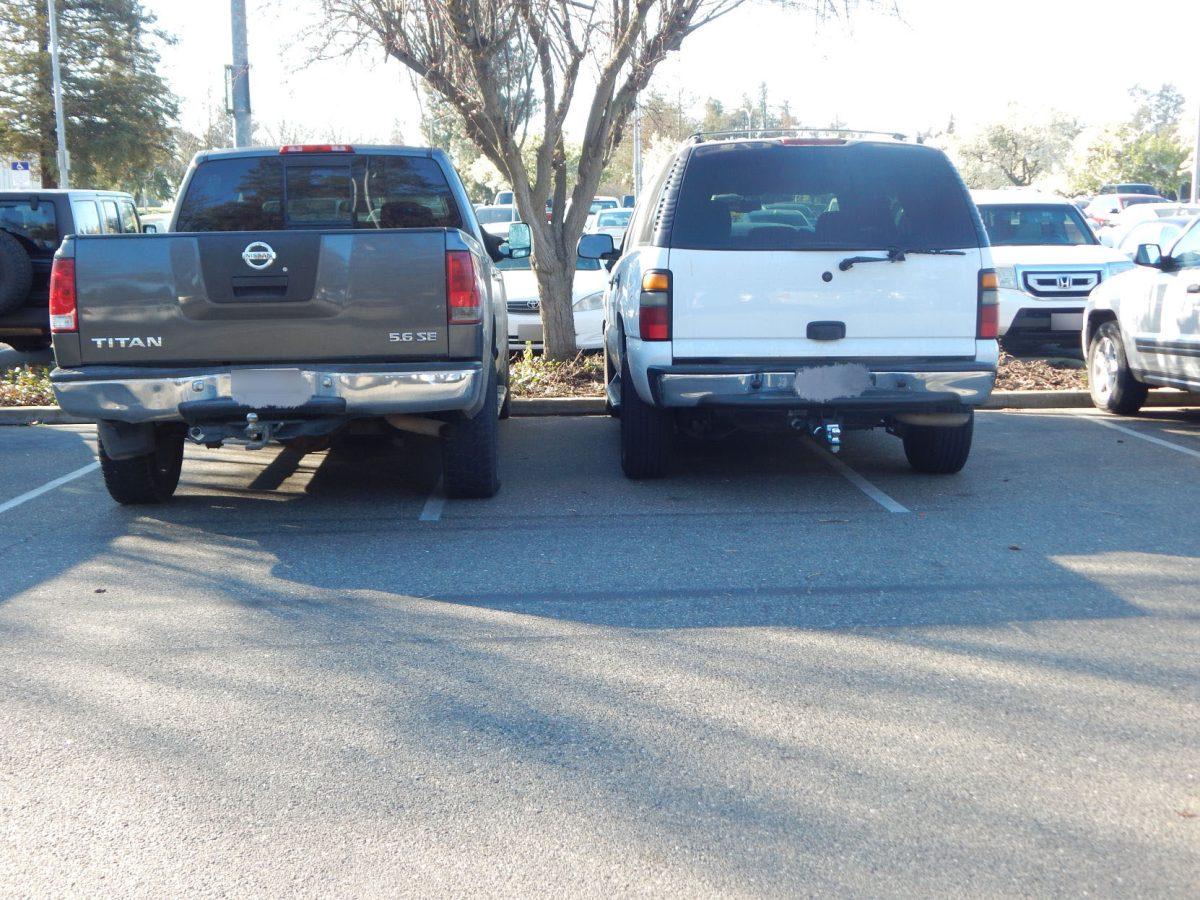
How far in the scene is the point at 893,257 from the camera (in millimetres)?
6922

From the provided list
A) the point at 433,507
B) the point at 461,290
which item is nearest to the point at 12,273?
the point at 433,507

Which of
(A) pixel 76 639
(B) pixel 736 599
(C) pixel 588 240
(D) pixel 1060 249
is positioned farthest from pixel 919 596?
(D) pixel 1060 249

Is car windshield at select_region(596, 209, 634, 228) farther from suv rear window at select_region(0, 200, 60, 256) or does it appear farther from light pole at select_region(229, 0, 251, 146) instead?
suv rear window at select_region(0, 200, 60, 256)

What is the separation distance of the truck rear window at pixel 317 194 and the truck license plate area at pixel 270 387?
171cm

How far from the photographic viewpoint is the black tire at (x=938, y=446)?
7.79m

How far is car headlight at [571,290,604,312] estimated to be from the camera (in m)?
12.9

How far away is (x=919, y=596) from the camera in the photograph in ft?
18.0

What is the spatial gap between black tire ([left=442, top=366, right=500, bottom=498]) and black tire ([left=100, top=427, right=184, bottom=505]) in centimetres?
150

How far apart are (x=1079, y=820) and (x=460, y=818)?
167cm

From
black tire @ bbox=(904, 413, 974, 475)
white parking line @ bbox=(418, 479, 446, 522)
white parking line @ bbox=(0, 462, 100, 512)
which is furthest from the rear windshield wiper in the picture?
white parking line @ bbox=(0, 462, 100, 512)

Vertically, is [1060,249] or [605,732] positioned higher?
[1060,249]

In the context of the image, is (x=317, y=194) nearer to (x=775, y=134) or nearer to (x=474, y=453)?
(x=474, y=453)

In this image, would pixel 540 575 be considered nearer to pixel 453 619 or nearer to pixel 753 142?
pixel 453 619

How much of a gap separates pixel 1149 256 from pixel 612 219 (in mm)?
21983
